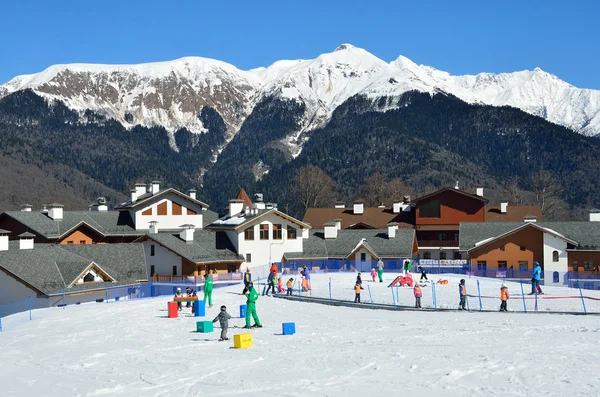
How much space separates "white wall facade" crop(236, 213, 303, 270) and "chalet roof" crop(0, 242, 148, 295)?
28.8 ft

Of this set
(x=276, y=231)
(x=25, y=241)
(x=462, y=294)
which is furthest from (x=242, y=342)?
(x=276, y=231)

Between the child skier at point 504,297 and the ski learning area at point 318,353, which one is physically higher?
the child skier at point 504,297

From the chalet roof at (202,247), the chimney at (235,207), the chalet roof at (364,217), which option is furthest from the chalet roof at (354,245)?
the chalet roof at (364,217)

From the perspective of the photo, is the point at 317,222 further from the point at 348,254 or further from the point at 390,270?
the point at 390,270

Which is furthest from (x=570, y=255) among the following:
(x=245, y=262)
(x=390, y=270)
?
(x=245, y=262)

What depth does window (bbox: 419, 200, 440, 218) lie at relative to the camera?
88375mm

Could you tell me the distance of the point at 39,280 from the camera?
165 feet

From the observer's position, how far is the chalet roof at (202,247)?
205 feet

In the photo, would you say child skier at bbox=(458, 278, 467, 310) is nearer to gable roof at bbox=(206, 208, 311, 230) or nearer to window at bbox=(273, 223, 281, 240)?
gable roof at bbox=(206, 208, 311, 230)

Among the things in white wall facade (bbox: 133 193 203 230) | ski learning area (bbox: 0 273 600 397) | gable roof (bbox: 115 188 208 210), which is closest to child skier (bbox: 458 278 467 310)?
ski learning area (bbox: 0 273 600 397)

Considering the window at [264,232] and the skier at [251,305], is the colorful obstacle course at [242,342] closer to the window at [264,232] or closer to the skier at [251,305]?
the skier at [251,305]

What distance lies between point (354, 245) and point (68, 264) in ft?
87.7

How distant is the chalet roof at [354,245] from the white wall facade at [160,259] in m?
10.7

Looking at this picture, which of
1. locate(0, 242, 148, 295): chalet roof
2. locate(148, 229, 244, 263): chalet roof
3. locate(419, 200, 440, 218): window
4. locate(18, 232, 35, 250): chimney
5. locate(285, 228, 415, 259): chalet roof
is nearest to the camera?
locate(0, 242, 148, 295): chalet roof
